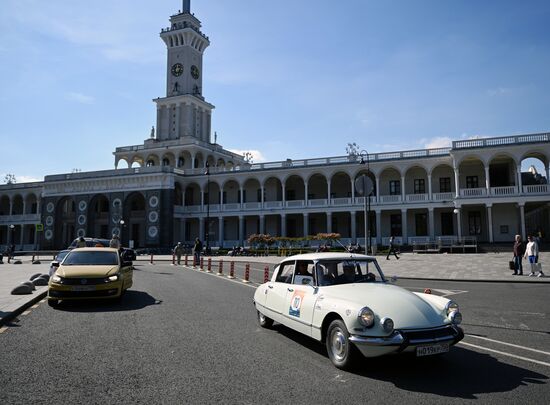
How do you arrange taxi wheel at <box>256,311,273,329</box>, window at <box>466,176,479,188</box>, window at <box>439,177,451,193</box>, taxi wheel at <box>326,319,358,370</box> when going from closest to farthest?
1. taxi wheel at <box>326,319,358,370</box>
2. taxi wheel at <box>256,311,273,329</box>
3. window at <box>466,176,479,188</box>
4. window at <box>439,177,451,193</box>

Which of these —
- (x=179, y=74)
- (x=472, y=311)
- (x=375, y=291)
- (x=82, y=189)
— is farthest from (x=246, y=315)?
(x=179, y=74)

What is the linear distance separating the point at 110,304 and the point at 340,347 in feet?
25.0

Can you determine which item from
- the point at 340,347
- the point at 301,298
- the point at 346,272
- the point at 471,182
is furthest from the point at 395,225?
the point at 340,347

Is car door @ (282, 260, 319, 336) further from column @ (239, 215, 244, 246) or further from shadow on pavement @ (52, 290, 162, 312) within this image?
column @ (239, 215, 244, 246)

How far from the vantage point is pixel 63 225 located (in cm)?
5869

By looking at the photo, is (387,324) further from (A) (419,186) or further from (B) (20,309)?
(A) (419,186)

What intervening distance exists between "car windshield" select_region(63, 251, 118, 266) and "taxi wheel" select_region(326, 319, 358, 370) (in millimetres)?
7864

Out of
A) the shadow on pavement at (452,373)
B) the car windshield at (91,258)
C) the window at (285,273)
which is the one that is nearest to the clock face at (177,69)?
the car windshield at (91,258)

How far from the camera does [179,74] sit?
66562 millimetres

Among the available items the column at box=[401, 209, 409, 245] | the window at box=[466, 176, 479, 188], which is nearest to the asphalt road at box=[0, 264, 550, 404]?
the column at box=[401, 209, 409, 245]

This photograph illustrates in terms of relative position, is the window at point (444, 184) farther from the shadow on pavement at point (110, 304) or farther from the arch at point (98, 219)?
the arch at point (98, 219)

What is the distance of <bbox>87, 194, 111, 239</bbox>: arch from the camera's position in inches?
2203

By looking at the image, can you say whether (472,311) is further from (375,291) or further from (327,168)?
(327,168)

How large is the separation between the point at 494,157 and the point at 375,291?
38.9m
